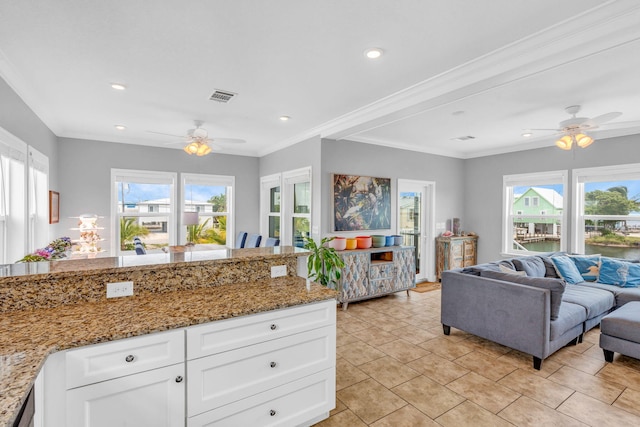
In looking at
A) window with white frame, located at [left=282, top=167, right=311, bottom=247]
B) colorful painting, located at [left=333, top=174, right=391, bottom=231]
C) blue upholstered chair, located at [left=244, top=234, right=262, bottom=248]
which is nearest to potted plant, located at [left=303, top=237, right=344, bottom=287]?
colorful painting, located at [left=333, top=174, right=391, bottom=231]

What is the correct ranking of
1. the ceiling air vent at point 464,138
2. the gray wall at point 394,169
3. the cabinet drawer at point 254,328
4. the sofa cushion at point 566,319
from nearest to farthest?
the cabinet drawer at point 254,328 → the sofa cushion at point 566,319 → the gray wall at point 394,169 → the ceiling air vent at point 464,138

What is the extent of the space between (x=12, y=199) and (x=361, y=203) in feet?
13.7

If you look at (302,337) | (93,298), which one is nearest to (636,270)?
(302,337)

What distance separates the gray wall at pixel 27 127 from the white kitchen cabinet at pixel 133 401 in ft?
8.67

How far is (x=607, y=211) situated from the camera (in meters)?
4.85

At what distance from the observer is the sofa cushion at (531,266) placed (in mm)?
4047

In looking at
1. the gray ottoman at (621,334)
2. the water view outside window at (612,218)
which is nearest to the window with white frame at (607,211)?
the water view outside window at (612,218)

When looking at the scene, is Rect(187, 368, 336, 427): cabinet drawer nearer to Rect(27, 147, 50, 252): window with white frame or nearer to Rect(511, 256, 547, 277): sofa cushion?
Rect(511, 256, 547, 277): sofa cushion

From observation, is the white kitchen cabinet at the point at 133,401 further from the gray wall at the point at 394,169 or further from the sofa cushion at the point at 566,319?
the gray wall at the point at 394,169

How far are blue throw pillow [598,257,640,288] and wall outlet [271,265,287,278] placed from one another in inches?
172

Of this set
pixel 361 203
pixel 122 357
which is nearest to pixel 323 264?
pixel 361 203

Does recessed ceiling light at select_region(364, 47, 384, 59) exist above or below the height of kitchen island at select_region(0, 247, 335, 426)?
above

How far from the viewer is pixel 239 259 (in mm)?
2227

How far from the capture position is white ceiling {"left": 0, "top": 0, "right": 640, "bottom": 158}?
2.00 metres
